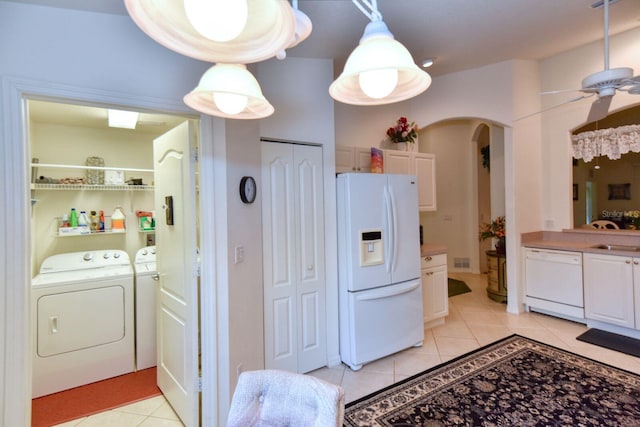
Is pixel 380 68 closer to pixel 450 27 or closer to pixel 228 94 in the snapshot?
pixel 228 94

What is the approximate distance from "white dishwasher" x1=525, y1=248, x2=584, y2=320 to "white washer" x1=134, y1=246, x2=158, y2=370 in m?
4.30

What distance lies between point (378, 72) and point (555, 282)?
386 centimetres

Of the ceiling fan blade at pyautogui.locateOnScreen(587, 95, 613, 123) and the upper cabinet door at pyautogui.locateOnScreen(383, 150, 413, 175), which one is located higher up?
the ceiling fan blade at pyautogui.locateOnScreen(587, 95, 613, 123)

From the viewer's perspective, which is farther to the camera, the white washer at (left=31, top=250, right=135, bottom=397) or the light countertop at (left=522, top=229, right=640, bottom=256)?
the light countertop at (left=522, top=229, right=640, bottom=256)

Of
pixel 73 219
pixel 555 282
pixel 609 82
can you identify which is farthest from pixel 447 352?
pixel 73 219

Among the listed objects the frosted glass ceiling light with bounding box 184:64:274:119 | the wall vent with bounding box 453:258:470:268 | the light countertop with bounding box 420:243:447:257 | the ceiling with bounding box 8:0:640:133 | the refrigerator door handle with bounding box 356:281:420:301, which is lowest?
the wall vent with bounding box 453:258:470:268

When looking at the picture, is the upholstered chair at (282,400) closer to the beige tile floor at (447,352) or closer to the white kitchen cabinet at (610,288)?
the beige tile floor at (447,352)

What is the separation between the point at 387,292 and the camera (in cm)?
287

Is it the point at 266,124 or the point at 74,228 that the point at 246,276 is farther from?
the point at 74,228

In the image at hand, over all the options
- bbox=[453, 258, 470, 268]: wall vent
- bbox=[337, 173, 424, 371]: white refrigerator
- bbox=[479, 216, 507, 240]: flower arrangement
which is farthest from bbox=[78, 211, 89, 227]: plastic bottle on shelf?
bbox=[453, 258, 470, 268]: wall vent

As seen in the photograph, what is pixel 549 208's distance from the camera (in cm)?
414

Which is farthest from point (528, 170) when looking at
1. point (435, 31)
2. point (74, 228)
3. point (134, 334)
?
point (74, 228)

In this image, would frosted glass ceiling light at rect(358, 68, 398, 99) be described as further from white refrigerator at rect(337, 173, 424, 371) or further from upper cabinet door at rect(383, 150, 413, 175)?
upper cabinet door at rect(383, 150, 413, 175)

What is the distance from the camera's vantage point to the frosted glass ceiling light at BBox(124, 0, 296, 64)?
A: 77 centimetres
